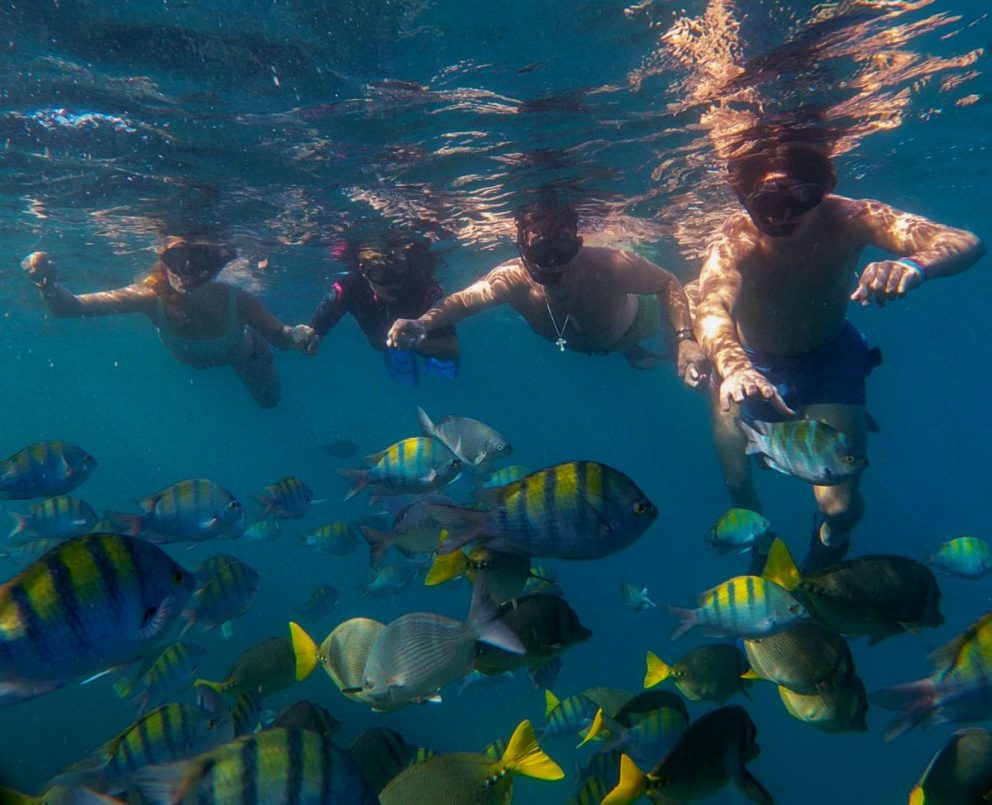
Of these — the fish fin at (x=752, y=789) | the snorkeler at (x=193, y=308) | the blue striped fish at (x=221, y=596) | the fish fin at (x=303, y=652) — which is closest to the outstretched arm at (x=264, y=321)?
the snorkeler at (x=193, y=308)

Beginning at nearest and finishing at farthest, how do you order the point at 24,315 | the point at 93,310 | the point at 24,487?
the point at 24,487, the point at 93,310, the point at 24,315

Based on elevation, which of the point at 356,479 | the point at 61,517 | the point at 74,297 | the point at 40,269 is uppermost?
the point at 40,269

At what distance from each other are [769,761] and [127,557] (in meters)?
20.2

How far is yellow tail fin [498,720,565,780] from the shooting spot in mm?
3004

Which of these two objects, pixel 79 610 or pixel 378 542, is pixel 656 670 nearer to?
pixel 378 542

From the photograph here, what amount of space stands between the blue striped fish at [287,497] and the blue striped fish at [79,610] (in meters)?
5.15

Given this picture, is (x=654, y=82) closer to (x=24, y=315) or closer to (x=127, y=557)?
(x=127, y=557)

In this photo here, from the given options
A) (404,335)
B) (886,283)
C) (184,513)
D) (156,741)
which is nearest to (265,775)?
(156,741)

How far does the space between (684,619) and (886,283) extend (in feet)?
10.6

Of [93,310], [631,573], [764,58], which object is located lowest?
[631,573]

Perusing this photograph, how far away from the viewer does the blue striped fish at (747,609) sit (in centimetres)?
396

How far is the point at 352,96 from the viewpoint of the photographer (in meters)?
9.48

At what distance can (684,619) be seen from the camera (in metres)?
4.57

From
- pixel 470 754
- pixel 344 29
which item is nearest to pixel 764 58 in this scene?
pixel 344 29
